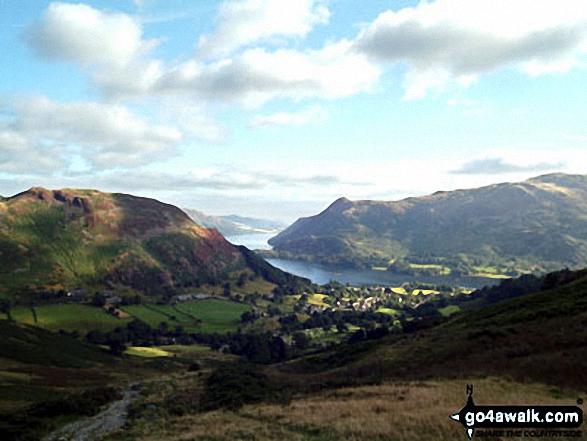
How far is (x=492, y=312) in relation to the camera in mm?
84625

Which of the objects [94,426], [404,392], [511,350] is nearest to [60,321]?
[94,426]

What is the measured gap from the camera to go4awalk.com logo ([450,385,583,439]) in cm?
1714

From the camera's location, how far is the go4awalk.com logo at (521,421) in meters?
17.1

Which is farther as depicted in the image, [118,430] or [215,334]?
[215,334]

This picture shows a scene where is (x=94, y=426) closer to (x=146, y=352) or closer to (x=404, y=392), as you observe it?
(x=404, y=392)

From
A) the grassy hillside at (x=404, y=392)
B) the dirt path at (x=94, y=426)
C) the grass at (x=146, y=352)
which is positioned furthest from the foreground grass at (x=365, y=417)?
the grass at (x=146, y=352)

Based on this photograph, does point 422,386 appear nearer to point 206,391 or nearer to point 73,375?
point 206,391

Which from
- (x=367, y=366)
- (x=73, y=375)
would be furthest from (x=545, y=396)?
(x=73, y=375)

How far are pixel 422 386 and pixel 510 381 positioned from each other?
24.0 feet

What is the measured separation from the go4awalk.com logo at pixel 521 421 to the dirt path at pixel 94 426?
2925 centimetres

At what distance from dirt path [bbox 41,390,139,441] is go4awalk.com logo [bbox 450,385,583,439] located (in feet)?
96.0

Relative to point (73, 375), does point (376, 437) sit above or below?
above

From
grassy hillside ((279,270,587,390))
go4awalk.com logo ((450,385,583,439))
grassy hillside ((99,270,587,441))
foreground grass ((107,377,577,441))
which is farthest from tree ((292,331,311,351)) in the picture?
go4awalk.com logo ((450,385,583,439))

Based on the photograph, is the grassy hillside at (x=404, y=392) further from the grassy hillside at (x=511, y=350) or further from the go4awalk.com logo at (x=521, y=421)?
the go4awalk.com logo at (x=521, y=421)
